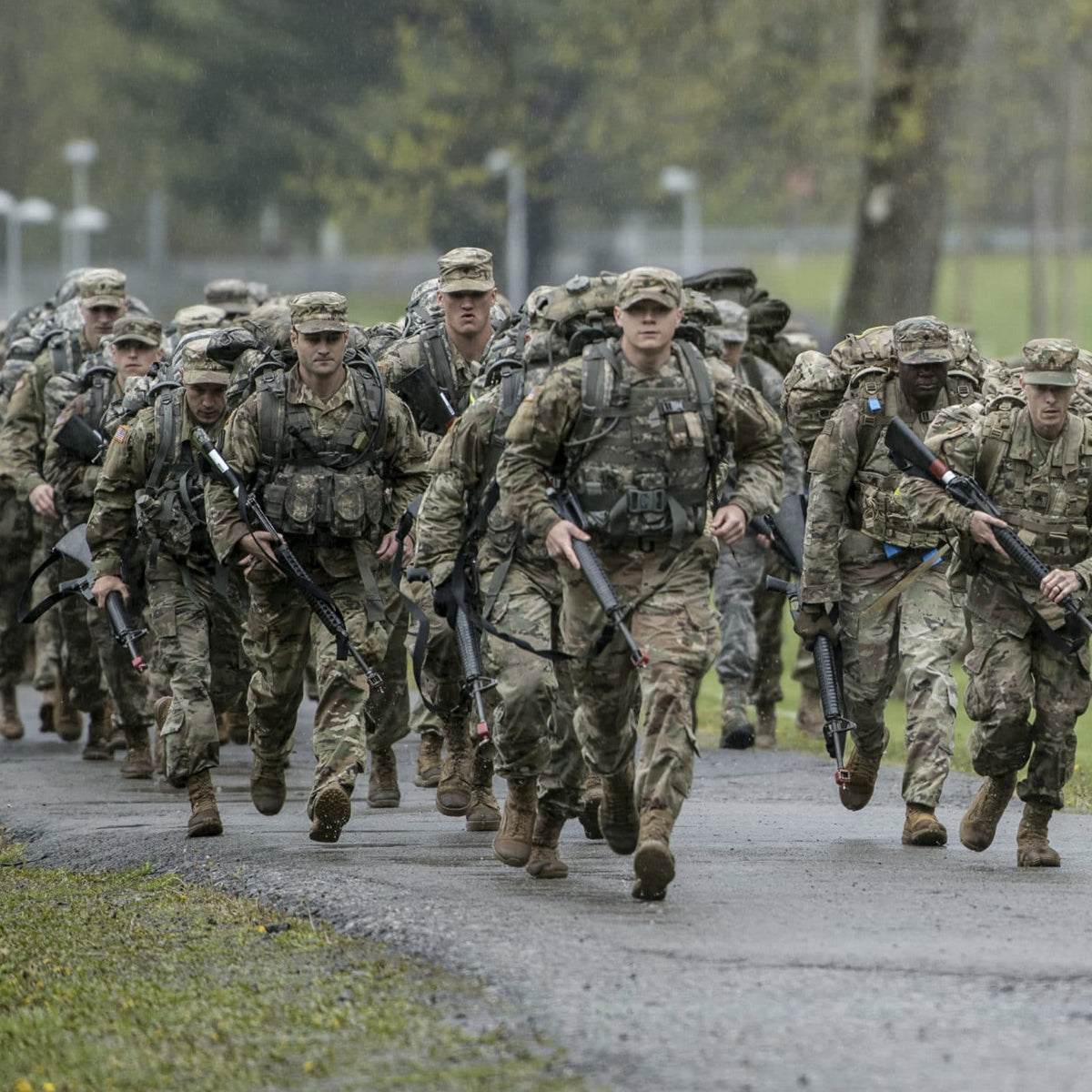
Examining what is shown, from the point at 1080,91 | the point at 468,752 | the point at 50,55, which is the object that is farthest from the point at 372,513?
the point at 50,55

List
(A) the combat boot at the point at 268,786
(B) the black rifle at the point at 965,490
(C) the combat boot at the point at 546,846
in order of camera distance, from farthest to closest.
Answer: (A) the combat boot at the point at 268,786 < (B) the black rifle at the point at 965,490 < (C) the combat boot at the point at 546,846

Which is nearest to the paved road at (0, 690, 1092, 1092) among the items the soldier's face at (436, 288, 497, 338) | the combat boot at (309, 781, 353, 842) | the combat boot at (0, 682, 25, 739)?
the combat boot at (309, 781, 353, 842)

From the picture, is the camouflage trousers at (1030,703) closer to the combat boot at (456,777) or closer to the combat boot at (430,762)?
the combat boot at (456,777)

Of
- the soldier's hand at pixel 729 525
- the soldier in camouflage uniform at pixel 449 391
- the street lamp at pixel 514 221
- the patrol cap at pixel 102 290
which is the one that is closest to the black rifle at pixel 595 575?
the soldier's hand at pixel 729 525

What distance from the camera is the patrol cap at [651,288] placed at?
823cm

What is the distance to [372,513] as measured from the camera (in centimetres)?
991

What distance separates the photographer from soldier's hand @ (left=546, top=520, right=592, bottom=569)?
8.20 metres

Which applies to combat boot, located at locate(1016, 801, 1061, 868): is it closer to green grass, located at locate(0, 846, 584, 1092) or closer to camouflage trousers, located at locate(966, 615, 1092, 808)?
camouflage trousers, located at locate(966, 615, 1092, 808)

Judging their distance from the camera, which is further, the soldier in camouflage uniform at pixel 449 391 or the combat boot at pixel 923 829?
the soldier in camouflage uniform at pixel 449 391

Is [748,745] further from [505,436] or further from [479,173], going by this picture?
[479,173]

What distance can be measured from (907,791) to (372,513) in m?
2.52

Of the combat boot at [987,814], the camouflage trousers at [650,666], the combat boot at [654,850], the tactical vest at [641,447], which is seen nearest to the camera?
the combat boot at [654,850]

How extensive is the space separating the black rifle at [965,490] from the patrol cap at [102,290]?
5.69 metres

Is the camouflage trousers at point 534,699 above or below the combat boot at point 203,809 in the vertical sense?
above
